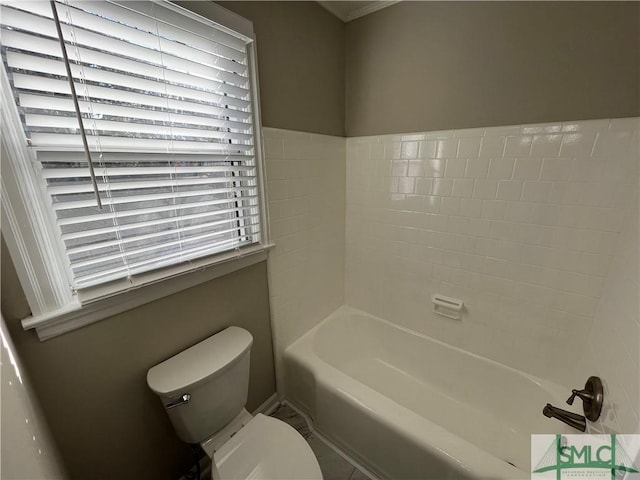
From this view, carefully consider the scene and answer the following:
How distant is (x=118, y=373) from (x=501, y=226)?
6.02 feet

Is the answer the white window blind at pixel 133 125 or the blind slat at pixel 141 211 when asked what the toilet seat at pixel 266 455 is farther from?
the blind slat at pixel 141 211

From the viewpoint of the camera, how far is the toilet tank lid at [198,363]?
946 mm

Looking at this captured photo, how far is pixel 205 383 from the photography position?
1002 mm

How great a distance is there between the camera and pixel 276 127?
1.31 m

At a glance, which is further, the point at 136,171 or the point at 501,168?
the point at 501,168

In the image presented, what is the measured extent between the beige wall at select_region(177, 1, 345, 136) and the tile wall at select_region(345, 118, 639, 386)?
0.35 m

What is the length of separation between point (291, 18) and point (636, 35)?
4.64ft

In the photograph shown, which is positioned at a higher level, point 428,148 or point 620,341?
point 428,148

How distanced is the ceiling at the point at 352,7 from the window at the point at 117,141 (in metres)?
0.72

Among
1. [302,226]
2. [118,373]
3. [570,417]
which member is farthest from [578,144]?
[118,373]

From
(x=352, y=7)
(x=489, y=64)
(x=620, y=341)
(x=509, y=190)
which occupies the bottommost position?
(x=620, y=341)

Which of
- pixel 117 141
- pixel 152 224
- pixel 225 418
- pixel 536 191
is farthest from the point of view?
pixel 536 191

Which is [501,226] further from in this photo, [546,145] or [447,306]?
[447,306]

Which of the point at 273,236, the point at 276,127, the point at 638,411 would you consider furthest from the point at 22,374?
the point at 638,411
